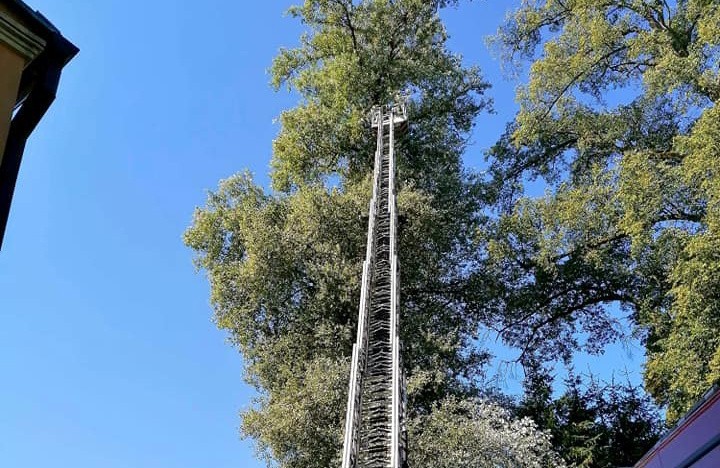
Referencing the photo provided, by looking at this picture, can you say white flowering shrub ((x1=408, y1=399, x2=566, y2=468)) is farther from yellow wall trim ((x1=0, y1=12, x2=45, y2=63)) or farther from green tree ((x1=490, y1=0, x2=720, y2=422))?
yellow wall trim ((x1=0, y1=12, x2=45, y2=63))

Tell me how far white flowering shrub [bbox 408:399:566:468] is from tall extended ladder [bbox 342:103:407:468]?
7.75 ft

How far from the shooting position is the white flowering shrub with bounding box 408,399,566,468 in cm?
1004

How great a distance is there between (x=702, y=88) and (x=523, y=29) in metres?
5.15

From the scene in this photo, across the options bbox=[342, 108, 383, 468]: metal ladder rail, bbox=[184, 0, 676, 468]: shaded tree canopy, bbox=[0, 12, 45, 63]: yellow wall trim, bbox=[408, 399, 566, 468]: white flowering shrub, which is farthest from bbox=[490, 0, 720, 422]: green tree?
bbox=[0, 12, 45, 63]: yellow wall trim

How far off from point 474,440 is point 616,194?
4899mm

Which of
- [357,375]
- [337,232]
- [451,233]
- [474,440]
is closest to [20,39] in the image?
[357,375]

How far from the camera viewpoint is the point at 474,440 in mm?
10250

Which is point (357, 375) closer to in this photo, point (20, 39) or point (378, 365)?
point (378, 365)

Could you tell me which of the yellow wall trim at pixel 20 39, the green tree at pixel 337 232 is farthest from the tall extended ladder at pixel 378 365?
the yellow wall trim at pixel 20 39

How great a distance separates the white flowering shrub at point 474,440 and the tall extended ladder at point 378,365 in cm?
236

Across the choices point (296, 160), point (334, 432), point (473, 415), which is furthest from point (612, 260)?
point (296, 160)

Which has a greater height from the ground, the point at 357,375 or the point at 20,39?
the point at 357,375

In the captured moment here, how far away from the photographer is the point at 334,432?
34.6 feet

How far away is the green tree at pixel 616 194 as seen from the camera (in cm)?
936
